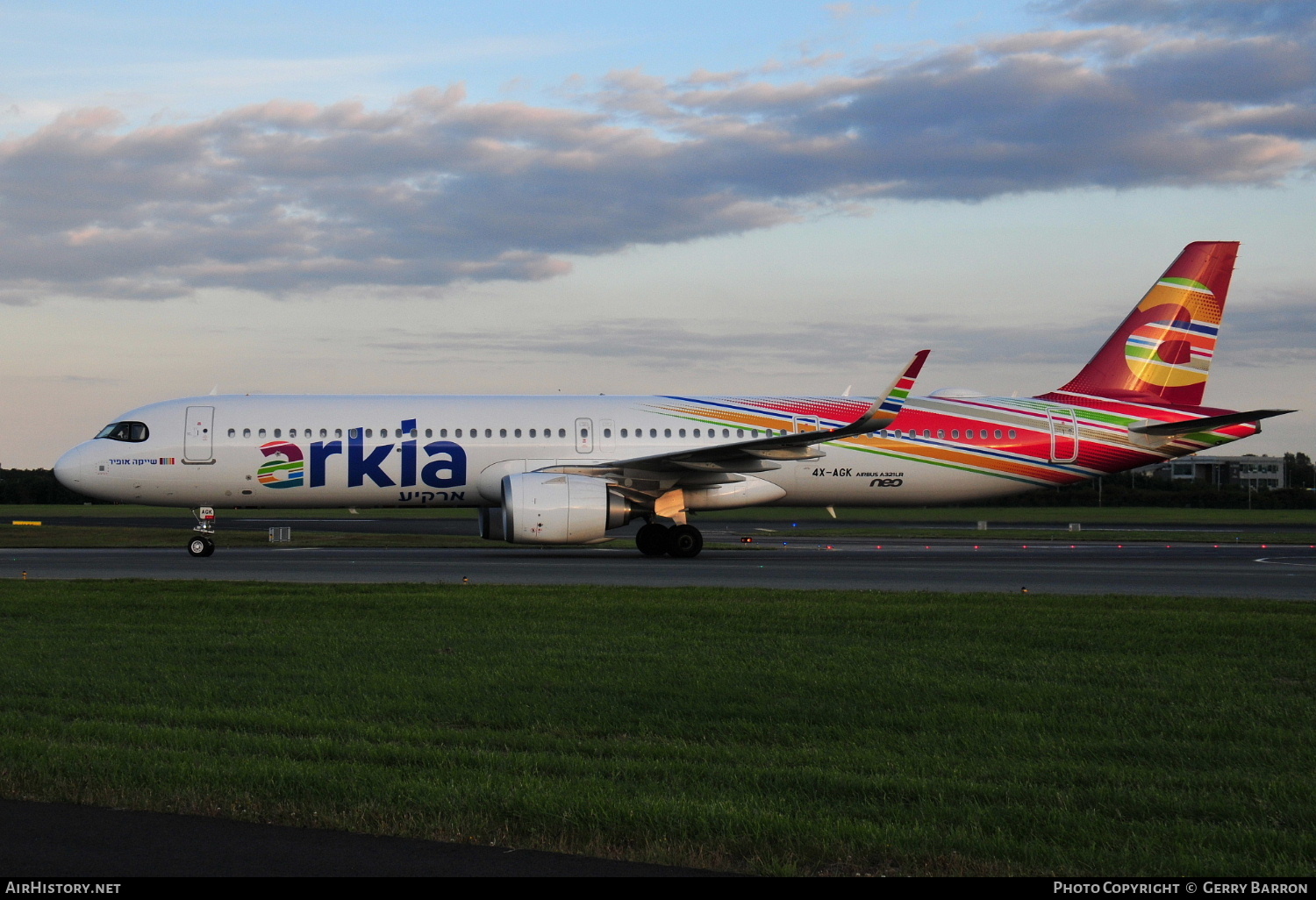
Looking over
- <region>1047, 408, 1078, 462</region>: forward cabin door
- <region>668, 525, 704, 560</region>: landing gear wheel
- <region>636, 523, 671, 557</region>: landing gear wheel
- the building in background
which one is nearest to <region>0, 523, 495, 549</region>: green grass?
<region>636, 523, 671, 557</region>: landing gear wheel

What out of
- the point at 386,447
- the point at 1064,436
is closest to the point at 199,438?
the point at 386,447

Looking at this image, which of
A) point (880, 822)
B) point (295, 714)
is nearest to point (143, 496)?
point (295, 714)

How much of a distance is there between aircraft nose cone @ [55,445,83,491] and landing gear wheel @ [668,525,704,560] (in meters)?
12.6

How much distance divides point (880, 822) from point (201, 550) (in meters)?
22.0

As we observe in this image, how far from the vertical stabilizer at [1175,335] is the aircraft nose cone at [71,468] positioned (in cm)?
2249

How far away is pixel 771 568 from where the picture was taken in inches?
862

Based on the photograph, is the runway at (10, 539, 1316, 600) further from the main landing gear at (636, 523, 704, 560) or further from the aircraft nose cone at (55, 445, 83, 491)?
the aircraft nose cone at (55, 445, 83, 491)

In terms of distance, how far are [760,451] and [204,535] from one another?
11997mm

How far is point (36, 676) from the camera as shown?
9227 mm

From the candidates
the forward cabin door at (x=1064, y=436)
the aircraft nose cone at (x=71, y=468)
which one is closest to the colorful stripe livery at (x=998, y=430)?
the forward cabin door at (x=1064, y=436)

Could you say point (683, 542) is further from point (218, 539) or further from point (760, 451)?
point (218, 539)

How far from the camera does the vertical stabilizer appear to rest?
2830 centimetres

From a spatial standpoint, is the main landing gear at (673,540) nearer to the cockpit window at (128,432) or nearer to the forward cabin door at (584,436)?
the forward cabin door at (584,436)

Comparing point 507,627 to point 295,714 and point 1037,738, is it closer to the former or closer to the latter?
point 295,714
